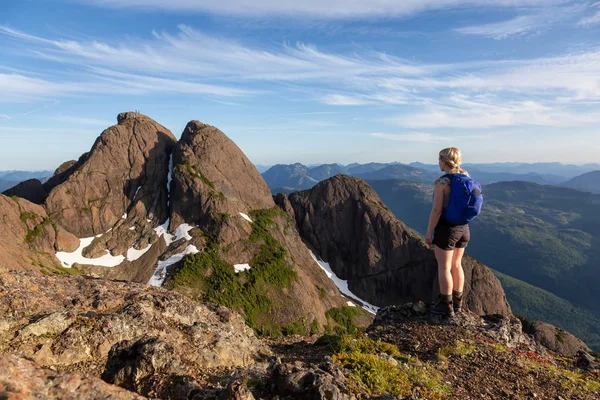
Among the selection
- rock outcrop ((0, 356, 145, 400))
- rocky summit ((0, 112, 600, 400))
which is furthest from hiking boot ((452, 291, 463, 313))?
rock outcrop ((0, 356, 145, 400))

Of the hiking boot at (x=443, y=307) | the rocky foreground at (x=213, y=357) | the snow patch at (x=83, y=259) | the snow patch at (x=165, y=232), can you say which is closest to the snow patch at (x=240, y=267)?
the snow patch at (x=165, y=232)

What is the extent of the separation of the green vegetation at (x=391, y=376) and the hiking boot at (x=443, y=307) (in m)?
4.11

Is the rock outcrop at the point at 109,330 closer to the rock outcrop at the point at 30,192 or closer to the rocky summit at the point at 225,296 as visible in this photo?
the rocky summit at the point at 225,296

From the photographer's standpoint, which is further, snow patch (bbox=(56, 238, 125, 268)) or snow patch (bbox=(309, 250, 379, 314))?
snow patch (bbox=(309, 250, 379, 314))

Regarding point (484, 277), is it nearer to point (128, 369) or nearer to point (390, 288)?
point (390, 288)

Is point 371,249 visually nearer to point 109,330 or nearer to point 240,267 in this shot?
point 240,267

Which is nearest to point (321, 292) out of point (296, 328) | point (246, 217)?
point (296, 328)

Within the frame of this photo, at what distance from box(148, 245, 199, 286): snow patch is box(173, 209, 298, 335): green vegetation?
238 centimetres

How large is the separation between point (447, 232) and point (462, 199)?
4.48 feet

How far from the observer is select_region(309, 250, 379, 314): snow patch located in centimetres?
9992

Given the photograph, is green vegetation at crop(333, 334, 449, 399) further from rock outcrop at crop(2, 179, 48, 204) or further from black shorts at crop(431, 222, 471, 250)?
rock outcrop at crop(2, 179, 48, 204)

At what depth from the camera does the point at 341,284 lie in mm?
106938

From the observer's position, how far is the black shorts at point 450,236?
12.1 metres

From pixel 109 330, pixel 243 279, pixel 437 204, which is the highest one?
pixel 437 204
